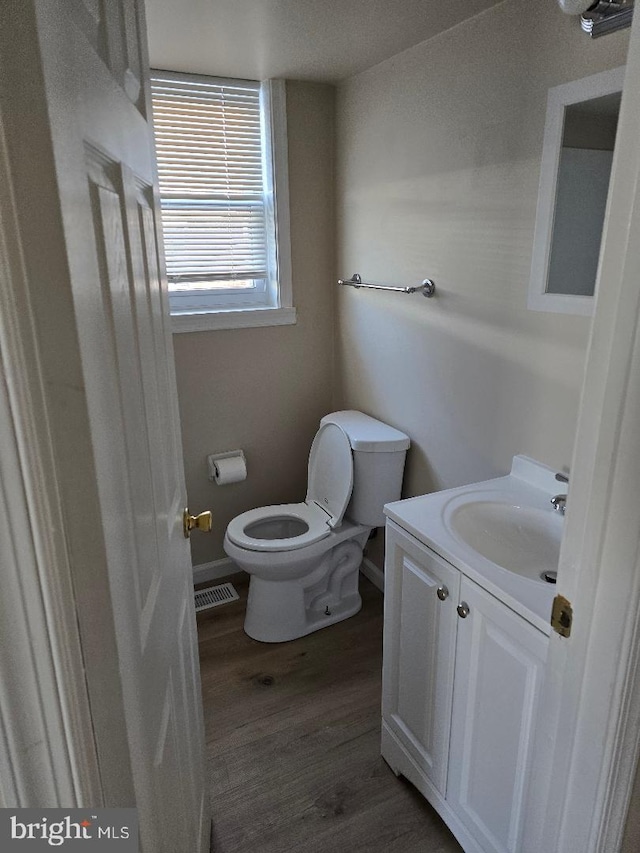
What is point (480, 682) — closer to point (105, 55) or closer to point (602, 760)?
point (602, 760)

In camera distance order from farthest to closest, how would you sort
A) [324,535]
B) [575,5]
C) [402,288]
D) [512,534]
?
[324,535], [402,288], [512,534], [575,5]

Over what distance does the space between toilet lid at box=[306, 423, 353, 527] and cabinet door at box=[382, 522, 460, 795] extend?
74 cm

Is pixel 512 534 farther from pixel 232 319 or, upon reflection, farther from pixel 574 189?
pixel 232 319

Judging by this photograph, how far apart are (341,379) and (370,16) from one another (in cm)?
149

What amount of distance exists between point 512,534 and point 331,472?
3.30 ft

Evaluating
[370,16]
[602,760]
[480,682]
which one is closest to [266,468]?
[480,682]

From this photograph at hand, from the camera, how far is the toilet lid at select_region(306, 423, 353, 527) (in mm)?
2381

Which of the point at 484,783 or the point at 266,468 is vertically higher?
the point at 266,468

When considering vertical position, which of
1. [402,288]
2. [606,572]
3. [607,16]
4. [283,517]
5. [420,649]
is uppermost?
[607,16]

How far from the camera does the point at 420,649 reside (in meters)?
1.56

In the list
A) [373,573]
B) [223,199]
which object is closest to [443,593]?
[373,573]

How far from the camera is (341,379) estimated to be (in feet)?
9.25

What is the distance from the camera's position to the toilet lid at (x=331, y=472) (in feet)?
7.81

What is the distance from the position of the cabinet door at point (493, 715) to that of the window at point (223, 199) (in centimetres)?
174
